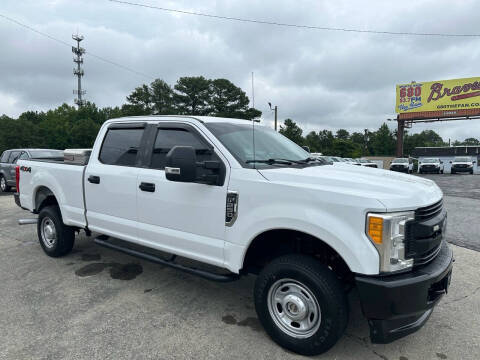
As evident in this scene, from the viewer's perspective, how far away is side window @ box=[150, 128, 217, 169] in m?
3.28

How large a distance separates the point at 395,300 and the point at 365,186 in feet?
2.60

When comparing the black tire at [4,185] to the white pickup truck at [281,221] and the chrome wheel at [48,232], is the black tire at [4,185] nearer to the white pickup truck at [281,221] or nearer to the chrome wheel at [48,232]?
the chrome wheel at [48,232]

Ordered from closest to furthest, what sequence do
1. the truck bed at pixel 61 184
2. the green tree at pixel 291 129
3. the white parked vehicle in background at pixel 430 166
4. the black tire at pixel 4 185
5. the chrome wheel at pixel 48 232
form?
1. the truck bed at pixel 61 184
2. the chrome wheel at pixel 48 232
3. the black tire at pixel 4 185
4. the white parked vehicle in background at pixel 430 166
5. the green tree at pixel 291 129

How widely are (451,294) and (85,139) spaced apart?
3819 centimetres

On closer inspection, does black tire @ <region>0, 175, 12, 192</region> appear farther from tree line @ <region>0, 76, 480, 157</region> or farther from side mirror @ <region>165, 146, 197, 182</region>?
tree line @ <region>0, 76, 480, 157</region>

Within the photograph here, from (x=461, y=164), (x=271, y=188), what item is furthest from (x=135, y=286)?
(x=461, y=164)

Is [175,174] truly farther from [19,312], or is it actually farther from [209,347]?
[19,312]

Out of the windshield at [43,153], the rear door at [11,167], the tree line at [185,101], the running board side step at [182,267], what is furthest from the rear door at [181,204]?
the tree line at [185,101]

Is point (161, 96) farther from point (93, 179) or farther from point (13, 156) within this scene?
point (93, 179)

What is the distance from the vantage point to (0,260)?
16.1 feet

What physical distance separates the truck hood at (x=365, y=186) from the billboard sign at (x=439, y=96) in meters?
38.4

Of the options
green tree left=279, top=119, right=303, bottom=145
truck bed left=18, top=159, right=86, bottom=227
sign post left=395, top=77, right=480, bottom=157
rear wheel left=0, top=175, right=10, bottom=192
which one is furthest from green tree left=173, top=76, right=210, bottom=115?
truck bed left=18, top=159, right=86, bottom=227

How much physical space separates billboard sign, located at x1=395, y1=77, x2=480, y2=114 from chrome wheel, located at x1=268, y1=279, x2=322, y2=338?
129 feet

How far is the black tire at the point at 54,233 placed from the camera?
186 inches
